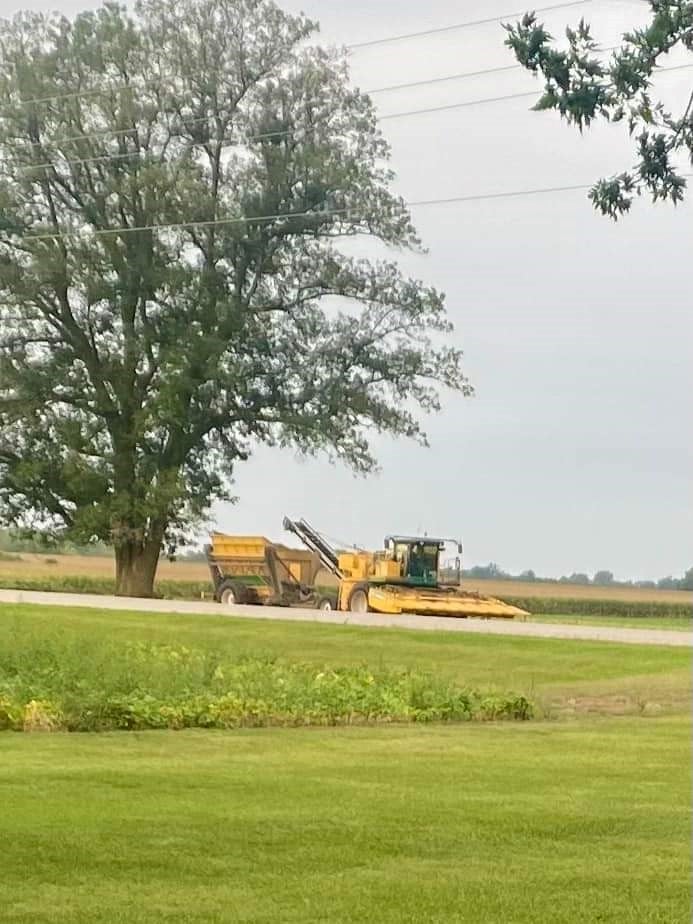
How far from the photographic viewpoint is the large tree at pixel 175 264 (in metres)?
42.0

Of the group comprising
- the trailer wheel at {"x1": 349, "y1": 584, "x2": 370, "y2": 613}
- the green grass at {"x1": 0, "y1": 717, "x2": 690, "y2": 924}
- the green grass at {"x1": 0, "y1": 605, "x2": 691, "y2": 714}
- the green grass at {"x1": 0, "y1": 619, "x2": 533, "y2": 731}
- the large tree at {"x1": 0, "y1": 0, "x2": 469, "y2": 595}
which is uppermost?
the large tree at {"x1": 0, "y1": 0, "x2": 469, "y2": 595}

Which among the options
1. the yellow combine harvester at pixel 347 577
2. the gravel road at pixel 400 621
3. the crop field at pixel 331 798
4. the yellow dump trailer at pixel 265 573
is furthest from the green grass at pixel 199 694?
the yellow dump trailer at pixel 265 573

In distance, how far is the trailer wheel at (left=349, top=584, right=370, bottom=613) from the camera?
120ft

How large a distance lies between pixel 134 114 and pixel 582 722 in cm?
2950

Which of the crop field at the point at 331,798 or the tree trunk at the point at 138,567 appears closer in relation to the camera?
the crop field at the point at 331,798

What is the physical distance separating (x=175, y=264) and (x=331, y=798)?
32.9 m

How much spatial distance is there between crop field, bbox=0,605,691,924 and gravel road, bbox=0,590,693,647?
7.82 metres

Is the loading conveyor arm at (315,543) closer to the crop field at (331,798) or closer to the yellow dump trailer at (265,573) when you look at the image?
the yellow dump trailer at (265,573)

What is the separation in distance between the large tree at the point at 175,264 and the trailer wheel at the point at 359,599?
627 cm

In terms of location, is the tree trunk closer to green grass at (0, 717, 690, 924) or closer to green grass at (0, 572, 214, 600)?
green grass at (0, 572, 214, 600)

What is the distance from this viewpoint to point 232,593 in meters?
39.9

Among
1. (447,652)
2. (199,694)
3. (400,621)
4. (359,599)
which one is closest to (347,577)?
(359,599)

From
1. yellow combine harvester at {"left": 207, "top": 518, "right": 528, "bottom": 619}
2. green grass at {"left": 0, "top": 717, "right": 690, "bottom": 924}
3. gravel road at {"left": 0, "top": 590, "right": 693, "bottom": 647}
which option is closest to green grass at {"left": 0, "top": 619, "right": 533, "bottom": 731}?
green grass at {"left": 0, "top": 717, "right": 690, "bottom": 924}

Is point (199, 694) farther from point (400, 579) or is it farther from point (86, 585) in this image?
point (86, 585)
